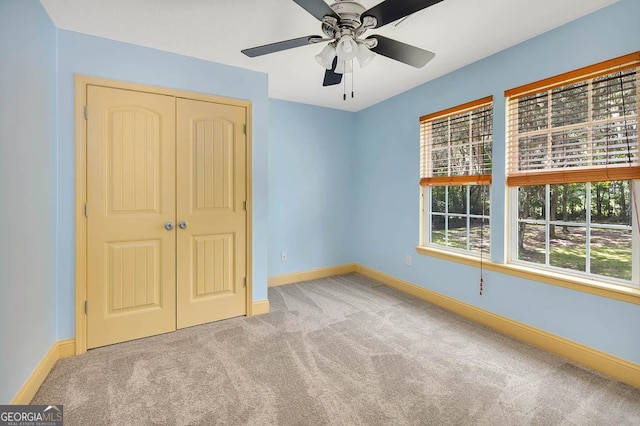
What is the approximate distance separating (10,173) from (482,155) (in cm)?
349

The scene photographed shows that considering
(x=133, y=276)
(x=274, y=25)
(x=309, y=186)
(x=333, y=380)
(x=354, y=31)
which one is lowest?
(x=333, y=380)

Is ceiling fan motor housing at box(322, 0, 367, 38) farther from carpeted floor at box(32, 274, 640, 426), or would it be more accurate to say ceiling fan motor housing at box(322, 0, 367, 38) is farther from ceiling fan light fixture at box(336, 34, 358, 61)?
carpeted floor at box(32, 274, 640, 426)

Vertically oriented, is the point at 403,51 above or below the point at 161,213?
above

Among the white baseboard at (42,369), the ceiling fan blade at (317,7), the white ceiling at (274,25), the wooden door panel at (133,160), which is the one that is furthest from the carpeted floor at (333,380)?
the white ceiling at (274,25)

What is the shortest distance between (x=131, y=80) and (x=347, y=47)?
6.24 feet

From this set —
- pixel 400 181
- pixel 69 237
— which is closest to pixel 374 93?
pixel 400 181

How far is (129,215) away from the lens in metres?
2.44

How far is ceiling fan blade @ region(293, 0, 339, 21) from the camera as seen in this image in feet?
4.63

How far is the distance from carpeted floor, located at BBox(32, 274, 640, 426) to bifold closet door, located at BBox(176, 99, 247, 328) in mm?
281

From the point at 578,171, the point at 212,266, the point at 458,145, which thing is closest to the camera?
the point at 578,171

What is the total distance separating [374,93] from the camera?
144 inches

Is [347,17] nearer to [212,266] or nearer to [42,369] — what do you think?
[212,266]

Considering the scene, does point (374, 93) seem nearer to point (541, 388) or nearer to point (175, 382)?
point (541, 388)

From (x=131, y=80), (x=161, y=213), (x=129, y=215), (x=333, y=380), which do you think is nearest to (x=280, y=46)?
(x=131, y=80)
